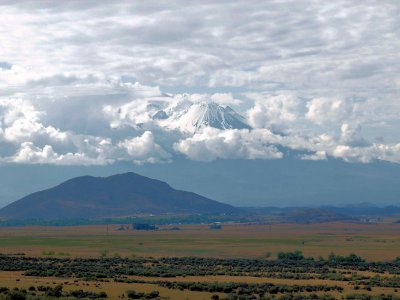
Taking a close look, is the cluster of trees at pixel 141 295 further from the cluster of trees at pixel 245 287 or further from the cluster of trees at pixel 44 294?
the cluster of trees at pixel 245 287

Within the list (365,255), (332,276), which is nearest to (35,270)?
(332,276)

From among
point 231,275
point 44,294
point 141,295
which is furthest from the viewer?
point 231,275

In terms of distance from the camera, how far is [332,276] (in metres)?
89.8

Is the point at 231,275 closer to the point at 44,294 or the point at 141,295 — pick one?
the point at 141,295

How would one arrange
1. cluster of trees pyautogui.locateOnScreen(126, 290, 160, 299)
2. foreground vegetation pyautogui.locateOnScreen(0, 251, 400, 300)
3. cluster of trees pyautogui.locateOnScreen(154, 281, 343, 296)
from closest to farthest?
cluster of trees pyautogui.locateOnScreen(126, 290, 160, 299), foreground vegetation pyautogui.locateOnScreen(0, 251, 400, 300), cluster of trees pyautogui.locateOnScreen(154, 281, 343, 296)

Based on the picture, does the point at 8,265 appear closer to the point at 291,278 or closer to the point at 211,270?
the point at 211,270

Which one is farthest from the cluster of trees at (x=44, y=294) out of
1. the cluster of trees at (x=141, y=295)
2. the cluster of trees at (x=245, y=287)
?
the cluster of trees at (x=245, y=287)

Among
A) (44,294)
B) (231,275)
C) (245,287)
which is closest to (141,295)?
(44,294)

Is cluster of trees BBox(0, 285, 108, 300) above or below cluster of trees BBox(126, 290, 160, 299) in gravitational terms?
above

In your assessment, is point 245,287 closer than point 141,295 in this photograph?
No

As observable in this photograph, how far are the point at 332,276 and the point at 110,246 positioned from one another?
265ft

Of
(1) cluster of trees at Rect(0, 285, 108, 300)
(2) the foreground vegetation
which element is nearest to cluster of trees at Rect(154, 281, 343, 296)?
(2) the foreground vegetation

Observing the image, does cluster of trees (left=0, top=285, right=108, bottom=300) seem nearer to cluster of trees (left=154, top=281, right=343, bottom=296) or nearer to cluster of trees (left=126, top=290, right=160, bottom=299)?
cluster of trees (left=126, top=290, right=160, bottom=299)

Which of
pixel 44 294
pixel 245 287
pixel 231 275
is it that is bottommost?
pixel 245 287
